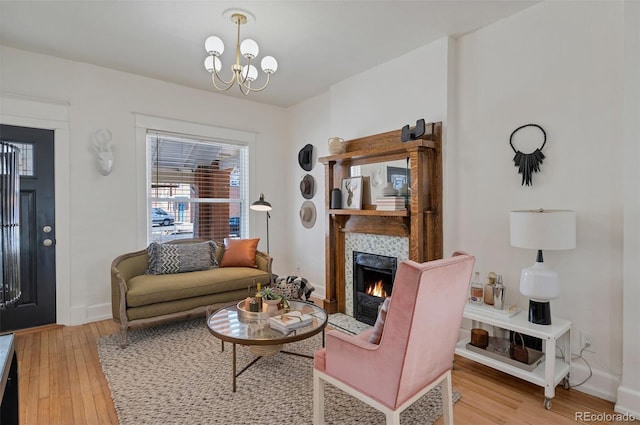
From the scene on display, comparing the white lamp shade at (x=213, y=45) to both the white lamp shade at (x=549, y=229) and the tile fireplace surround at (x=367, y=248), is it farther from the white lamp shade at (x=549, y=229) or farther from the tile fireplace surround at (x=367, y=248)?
the white lamp shade at (x=549, y=229)

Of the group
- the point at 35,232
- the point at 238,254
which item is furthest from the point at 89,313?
the point at 238,254

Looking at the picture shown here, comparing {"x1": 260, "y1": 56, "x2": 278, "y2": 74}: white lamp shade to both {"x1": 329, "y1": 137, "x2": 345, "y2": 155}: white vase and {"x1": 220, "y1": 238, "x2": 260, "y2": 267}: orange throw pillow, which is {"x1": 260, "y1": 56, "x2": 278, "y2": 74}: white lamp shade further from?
{"x1": 220, "y1": 238, "x2": 260, "y2": 267}: orange throw pillow

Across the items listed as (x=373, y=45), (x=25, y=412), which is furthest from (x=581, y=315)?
(x=25, y=412)

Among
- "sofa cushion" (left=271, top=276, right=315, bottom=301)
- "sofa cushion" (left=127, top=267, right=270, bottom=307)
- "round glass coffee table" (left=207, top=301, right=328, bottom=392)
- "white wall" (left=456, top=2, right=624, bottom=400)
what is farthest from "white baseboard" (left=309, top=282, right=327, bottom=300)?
"white wall" (left=456, top=2, right=624, bottom=400)

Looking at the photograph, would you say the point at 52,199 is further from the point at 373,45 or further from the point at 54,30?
the point at 373,45

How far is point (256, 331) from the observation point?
2297 mm

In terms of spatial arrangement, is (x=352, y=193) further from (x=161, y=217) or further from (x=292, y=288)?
(x=161, y=217)

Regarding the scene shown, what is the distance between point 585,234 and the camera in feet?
7.62

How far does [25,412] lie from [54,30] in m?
3.02

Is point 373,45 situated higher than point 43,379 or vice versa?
point 373,45

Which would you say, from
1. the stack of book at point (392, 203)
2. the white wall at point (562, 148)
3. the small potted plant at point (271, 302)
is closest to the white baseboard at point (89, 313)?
the small potted plant at point (271, 302)

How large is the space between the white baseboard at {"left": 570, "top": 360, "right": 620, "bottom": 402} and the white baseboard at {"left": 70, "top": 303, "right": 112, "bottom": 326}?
14.5 ft

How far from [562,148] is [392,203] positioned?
1.38 metres

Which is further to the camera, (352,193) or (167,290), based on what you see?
(352,193)
